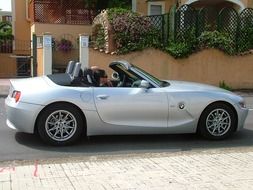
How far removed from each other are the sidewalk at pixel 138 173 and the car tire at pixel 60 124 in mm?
848

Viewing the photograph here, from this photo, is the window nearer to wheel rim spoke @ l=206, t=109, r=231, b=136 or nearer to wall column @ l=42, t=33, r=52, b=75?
wall column @ l=42, t=33, r=52, b=75

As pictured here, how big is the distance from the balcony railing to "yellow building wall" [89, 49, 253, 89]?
6690 mm

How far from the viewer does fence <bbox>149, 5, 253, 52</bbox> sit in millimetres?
19359

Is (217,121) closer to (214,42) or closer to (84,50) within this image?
(84,50)

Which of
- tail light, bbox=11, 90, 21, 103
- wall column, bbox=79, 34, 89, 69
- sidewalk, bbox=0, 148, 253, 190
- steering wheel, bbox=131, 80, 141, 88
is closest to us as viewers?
sidewalk, bbox=0, 148, 253, 190

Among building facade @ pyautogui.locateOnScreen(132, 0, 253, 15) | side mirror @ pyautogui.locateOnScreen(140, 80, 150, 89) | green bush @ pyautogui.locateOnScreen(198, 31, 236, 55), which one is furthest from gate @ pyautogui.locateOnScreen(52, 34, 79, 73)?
side mirror @ pyautogui.locateOnScreen(140, 80, 150, 89)

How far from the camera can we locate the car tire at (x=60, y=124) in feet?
25.1

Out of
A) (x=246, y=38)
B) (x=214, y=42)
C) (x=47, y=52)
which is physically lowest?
(x=47, y=52)

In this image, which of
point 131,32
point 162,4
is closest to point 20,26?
point 162,4

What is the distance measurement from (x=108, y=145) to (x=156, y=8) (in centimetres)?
1883

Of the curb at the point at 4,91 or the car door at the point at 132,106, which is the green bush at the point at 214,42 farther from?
the car door at the point at 132,106

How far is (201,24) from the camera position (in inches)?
766

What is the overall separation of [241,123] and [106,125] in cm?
231

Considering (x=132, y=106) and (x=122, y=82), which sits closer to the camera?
(x=132, y=106)
